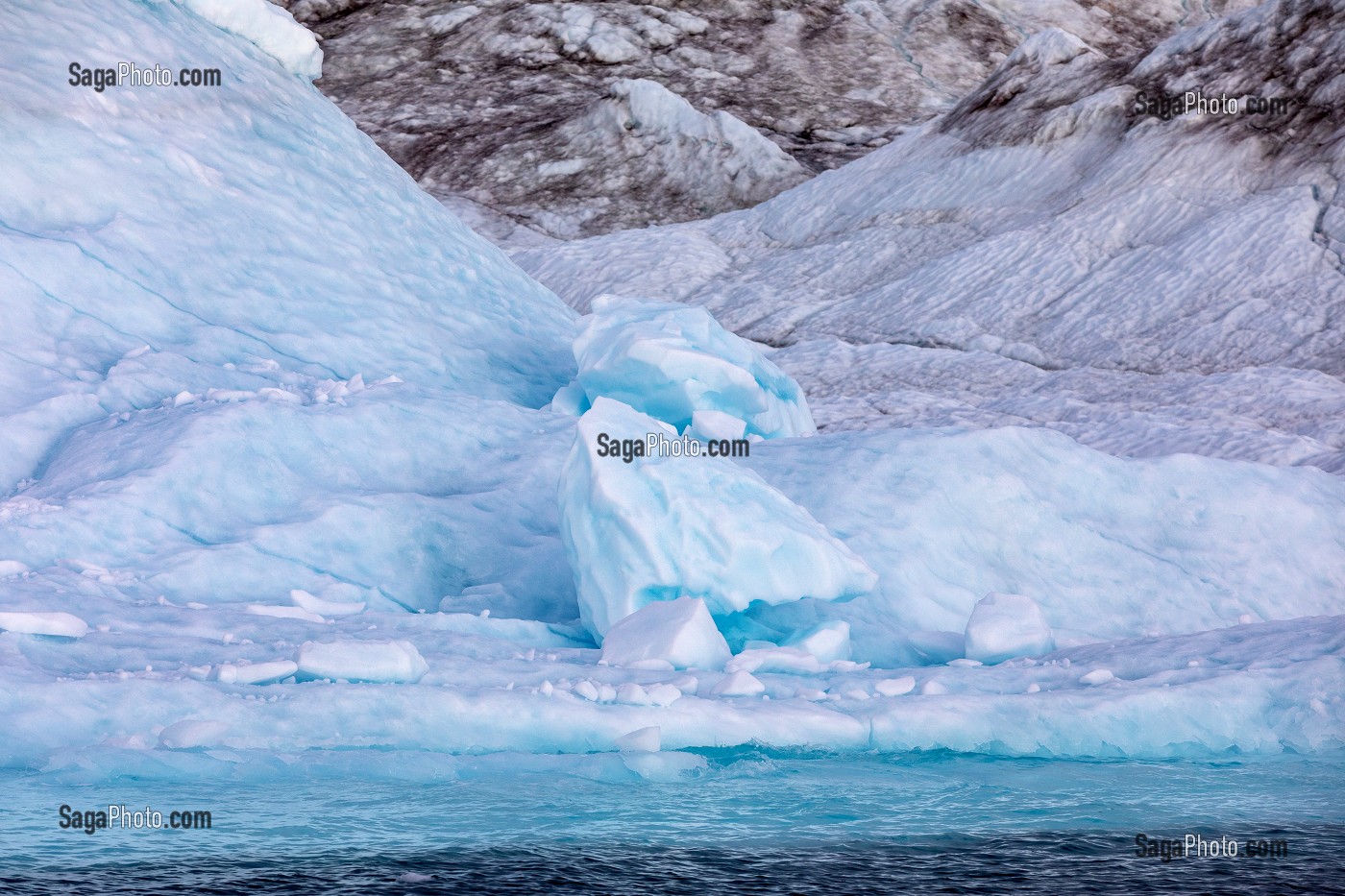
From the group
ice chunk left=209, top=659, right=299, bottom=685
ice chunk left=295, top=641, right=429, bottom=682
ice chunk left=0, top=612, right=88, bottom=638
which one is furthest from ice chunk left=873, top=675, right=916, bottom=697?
ice chunk left=0, top=612, right=88, bottom=638

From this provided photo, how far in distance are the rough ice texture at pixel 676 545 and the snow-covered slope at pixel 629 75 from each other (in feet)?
57.8

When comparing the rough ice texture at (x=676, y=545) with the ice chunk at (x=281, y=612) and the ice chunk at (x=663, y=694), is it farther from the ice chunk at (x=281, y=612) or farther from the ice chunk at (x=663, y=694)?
the ice chunk at (x=281, y=612)

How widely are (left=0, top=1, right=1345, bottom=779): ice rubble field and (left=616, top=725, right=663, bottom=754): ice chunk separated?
0.06 feet

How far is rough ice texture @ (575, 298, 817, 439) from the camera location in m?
7.71

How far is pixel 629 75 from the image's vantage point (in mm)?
28703

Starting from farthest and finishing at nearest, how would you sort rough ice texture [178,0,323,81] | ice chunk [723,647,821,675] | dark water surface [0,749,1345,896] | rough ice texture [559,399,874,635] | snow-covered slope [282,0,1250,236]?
snow-covered slope [282,0,1250,236]
rough ice texture [178,0,323,81]
rough ice texture [559,399,874,635]
ice chunk [723,647,821,675]
dark water surface [0,749,1345,896]

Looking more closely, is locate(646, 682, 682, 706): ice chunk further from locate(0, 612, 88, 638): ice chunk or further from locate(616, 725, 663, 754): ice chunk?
locate(0, 612, 88, 638): ice chunk

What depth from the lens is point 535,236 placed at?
2309cm

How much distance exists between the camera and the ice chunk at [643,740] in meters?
4.53

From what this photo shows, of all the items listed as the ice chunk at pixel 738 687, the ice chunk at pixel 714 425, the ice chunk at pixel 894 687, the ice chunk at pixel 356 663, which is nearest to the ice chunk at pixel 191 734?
the ice chunk at pixel 356 663

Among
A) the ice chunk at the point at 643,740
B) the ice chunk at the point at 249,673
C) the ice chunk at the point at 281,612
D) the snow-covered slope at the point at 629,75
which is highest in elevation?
the snow-covered slope at the point at 629,75

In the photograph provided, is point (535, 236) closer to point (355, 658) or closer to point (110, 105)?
point (110, 105)

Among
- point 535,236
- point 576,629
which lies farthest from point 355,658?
point 535,236

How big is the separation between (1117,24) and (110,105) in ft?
88.6
